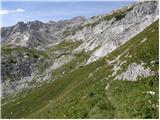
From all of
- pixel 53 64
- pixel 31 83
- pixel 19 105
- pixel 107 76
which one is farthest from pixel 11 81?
pixel 107 76

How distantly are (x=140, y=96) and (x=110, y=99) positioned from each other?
5.72m

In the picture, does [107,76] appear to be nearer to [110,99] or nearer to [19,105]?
[110,99]

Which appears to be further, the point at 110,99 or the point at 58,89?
the point at 58,89

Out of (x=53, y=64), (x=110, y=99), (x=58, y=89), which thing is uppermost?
(x=110, y=99)

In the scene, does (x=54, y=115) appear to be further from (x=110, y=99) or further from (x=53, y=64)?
(x=53, y=64)

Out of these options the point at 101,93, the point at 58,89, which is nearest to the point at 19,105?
the point at 58,89

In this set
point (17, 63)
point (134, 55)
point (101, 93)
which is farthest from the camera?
point (17, 63)

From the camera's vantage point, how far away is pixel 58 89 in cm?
10312

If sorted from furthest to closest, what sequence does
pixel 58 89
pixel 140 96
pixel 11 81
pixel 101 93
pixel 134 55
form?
1. pixel 11 81
2. pixel 58 89
3. pixel 134 55
4. pixel 101 93
5. pixel 140 96

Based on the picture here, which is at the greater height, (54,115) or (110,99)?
A: (110,99)

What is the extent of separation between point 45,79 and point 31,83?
277 inches

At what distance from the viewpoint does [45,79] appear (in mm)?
149000

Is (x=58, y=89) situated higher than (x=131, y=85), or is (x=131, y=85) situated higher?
(x=131, y=85)

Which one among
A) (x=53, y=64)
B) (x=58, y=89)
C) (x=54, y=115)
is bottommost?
(x=53, y=64)
